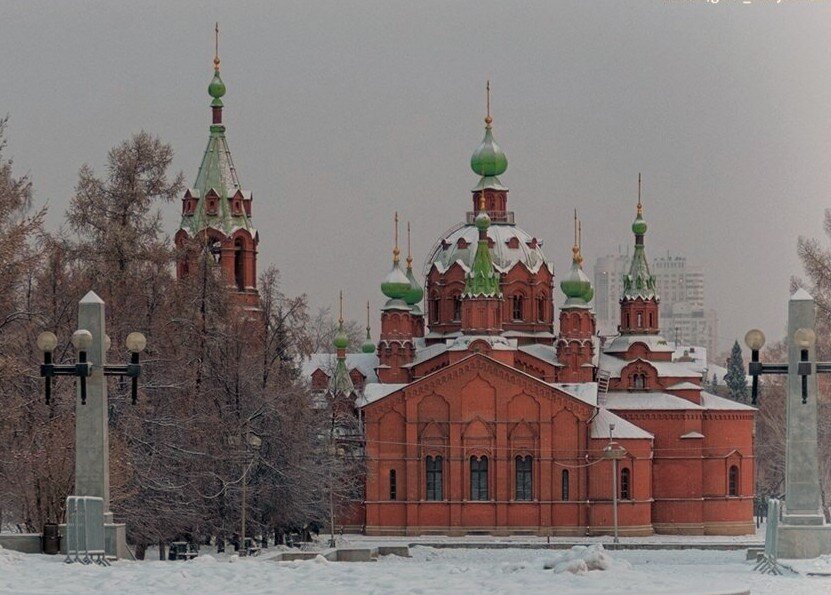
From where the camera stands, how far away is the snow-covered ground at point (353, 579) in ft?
66.1

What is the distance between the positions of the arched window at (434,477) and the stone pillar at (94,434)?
1368 inches

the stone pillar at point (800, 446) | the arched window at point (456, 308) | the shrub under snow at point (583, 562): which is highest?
the arched window at point (456, 308)

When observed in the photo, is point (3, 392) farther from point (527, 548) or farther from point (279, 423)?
point (527, 548)

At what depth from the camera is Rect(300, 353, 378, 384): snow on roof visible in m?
68.4

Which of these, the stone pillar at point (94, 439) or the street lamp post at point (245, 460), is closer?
the stone pillar at point (94, 439)

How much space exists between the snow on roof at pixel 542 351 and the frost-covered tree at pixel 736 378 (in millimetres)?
39861

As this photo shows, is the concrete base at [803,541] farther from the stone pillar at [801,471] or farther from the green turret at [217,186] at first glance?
the green turret at [217,186]

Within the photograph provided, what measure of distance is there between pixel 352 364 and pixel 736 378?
41526 millimetres

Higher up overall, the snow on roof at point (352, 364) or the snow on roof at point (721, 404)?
the snow on roof at point (352, 364)

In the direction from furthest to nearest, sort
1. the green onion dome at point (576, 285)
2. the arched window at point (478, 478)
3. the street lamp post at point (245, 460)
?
the green onion dome at point (576, 285), the arched window at point (478, 478), the street lamp post at point (245, 460)

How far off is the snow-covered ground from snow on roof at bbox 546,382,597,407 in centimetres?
3502

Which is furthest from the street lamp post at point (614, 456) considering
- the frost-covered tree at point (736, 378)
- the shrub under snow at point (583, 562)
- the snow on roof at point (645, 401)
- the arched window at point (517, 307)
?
the frost-covered tree at point (736, 378)

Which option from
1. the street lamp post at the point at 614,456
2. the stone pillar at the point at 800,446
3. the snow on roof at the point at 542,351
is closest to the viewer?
the stone pillar at the point at 800,446

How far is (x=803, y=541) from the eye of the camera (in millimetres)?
24641
